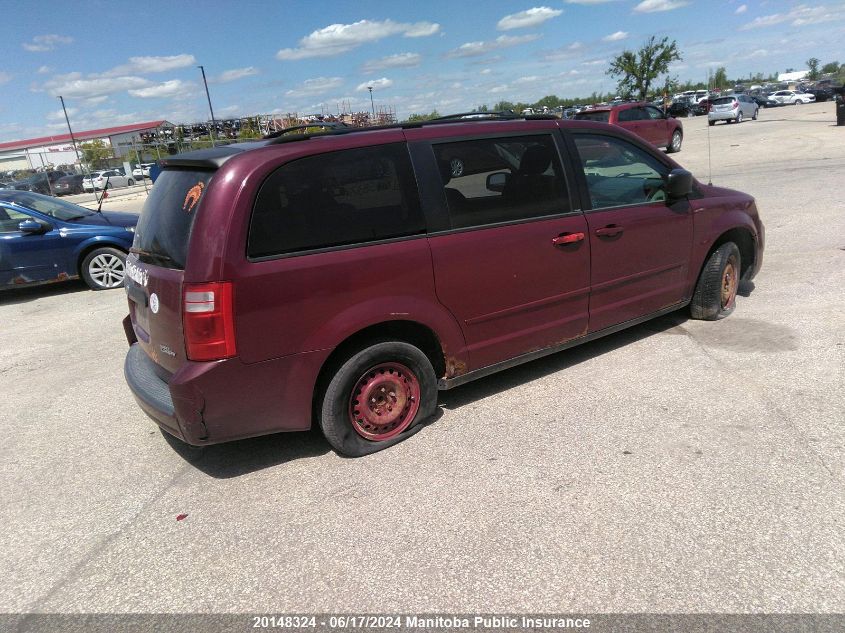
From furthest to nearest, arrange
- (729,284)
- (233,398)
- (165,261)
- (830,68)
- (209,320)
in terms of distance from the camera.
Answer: (830,68) < (729,284) < (165,261) < (233,398) < (209,320)

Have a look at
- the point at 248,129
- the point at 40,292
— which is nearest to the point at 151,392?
the point at 40,292

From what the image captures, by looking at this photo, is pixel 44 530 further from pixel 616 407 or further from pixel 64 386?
pixel 616 407

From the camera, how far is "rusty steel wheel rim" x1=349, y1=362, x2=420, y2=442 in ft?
11.6

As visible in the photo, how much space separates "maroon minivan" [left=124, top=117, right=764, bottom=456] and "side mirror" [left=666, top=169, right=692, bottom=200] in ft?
0.06

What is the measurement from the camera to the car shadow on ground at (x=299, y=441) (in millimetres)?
3619

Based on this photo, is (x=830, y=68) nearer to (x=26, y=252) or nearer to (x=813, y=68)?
(x=813, y=68)

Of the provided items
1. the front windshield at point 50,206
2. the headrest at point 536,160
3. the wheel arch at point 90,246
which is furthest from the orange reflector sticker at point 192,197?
the front windshield at point 50,206

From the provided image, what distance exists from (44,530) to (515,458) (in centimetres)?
250

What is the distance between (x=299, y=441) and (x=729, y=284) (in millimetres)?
3960

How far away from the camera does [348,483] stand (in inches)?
130

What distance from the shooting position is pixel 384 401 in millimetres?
3641

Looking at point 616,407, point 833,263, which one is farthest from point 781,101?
point 616,407

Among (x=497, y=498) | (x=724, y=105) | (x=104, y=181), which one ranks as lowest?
(x=497, y=498)

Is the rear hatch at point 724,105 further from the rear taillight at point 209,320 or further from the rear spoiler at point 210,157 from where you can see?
the rear taillight at point 209,320
